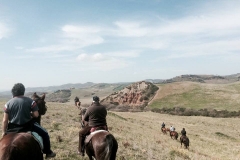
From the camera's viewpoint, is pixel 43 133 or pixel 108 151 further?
pixel 108 151

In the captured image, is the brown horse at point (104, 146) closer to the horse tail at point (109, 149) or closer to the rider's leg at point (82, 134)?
the horse tail at point (109, 149)

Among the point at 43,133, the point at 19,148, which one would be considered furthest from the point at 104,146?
the point at 19,148

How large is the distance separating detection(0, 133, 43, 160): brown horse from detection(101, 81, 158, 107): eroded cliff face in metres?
95.7

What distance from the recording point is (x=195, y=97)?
332 feet

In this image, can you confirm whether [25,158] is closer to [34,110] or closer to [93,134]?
[34,110]

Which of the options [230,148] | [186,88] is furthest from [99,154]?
[186,88]

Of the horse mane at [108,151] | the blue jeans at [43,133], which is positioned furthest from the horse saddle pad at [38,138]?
the horse mane at [108,151]

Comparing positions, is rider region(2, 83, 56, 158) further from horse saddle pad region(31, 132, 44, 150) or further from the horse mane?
the horse mane

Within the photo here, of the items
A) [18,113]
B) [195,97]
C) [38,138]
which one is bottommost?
[195,97]

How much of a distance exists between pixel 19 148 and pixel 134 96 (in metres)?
102

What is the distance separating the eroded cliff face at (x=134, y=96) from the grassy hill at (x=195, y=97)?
3.87 metres

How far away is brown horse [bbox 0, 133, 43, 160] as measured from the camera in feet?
20.2

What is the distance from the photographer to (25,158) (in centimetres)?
645

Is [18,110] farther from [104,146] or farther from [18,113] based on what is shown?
[104,146]
